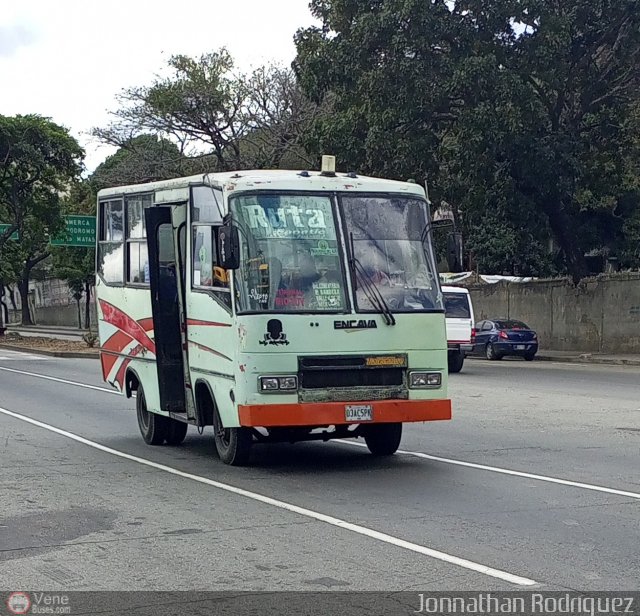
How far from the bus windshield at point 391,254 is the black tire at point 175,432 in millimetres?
3885

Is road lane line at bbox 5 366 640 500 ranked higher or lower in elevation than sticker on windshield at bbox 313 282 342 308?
lower

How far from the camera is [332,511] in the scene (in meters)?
9.15

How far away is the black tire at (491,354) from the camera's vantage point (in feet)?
119

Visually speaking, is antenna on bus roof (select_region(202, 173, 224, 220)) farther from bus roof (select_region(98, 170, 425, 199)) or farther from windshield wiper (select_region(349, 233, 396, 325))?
windshield wiper (select_region(349, 233, 396, 325))

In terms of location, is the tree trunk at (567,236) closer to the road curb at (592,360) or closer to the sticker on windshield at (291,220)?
the road curb at (592,360)

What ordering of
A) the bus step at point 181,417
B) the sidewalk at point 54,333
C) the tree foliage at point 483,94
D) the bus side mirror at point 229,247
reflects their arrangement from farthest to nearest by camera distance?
the sidewalk at point 54,333 < the tree foliage at point 483,94 < the bus step at point 181,417 < the bus side mirror at point 229,247

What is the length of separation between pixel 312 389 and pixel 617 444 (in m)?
4.60

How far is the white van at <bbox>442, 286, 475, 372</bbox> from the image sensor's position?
2791 centimetres

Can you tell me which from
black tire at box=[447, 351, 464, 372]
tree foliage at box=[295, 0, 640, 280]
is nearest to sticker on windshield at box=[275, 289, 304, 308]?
black tire at box=[447, 351, 464, 372]

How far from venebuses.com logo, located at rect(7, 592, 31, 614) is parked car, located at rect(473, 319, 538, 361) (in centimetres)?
3026

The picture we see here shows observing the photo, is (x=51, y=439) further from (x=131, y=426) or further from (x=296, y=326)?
(x=296, y=326)

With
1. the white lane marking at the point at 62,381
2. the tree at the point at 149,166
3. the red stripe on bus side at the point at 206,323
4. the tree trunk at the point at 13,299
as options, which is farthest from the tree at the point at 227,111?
the tree trunk at the point at 13,299

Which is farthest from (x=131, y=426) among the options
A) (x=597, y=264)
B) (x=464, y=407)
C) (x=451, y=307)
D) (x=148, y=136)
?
(x=597, y=264)

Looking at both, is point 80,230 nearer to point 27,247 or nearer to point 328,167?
point 27,247
